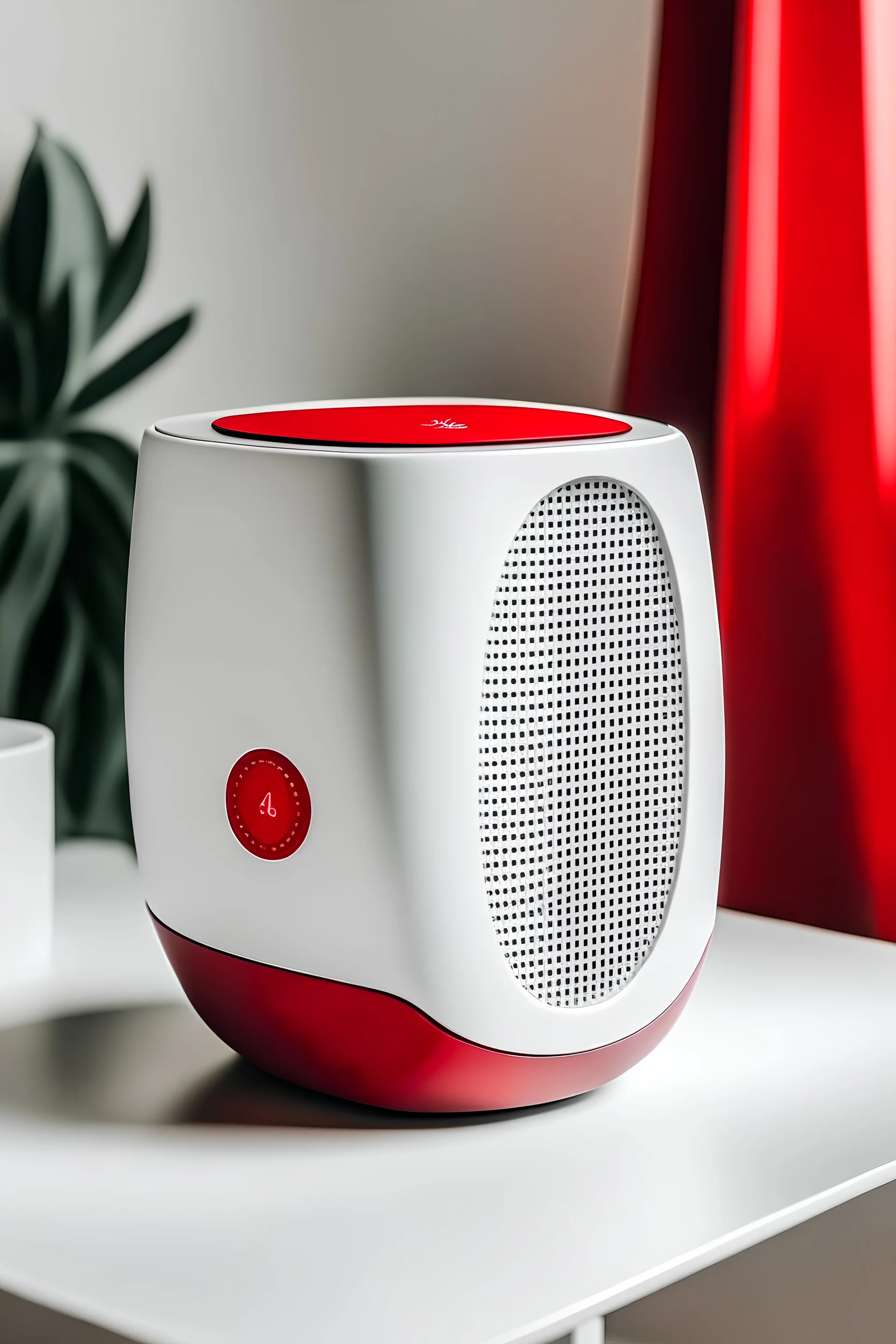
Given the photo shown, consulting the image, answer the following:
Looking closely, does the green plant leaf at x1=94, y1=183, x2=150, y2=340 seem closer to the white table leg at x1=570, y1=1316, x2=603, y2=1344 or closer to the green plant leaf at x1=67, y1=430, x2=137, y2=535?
the green plant leaf at x1=67, y1=430, x2=137, y2=535

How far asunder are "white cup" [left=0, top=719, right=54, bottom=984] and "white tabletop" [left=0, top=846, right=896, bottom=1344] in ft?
0.09

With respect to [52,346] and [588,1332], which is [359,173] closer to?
[52,346]

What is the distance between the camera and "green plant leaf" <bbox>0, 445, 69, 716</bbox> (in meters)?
1.02

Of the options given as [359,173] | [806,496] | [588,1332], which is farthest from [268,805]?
[359,173]

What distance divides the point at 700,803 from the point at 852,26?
488mm

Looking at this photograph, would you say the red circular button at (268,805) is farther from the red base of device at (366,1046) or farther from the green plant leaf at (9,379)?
the green plant leaf at (9,379)

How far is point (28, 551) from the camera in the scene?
40.3 inches

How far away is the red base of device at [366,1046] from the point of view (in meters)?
0.63

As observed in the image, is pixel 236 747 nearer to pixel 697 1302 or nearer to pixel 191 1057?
pixel 191 1057

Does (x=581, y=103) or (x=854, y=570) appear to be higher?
(x=581, y=103)

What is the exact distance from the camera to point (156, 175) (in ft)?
3.36

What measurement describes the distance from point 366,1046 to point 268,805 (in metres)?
0.10

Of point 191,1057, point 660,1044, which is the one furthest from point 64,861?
point 660,1044

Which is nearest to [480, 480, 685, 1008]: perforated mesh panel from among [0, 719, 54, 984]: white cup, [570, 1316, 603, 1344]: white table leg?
[570, 1316, 603, 1344]: white table leg
